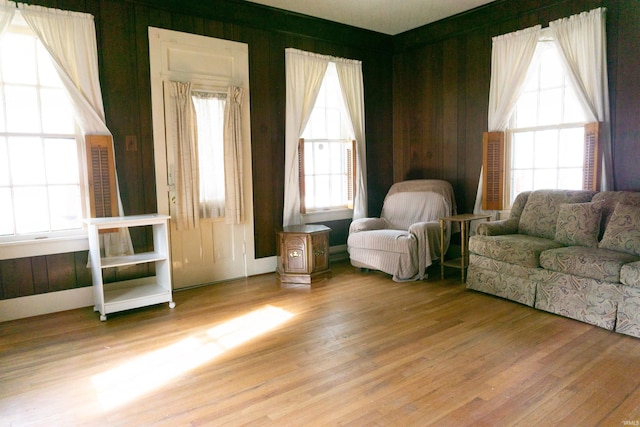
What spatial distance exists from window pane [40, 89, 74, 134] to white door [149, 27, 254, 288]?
732 mm

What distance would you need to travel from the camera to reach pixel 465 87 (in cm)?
516

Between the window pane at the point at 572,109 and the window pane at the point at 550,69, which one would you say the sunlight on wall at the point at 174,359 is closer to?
the window pane at the point at 572,109

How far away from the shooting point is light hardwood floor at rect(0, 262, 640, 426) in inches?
86.1

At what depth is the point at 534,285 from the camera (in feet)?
11.8

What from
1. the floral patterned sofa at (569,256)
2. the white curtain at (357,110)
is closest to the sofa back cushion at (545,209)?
the floral patterned sofa at (569,256)

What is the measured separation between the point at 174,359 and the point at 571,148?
4.16 meters

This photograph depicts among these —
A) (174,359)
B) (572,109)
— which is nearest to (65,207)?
(174,359)

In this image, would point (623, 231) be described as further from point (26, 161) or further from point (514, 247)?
point (26, 161)

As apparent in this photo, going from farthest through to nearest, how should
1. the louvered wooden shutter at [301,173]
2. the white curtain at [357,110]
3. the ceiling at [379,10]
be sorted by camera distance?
the white curtain at [357,110] < the louvered wooden shutter at [301,173] < the ceiling at [379,10]

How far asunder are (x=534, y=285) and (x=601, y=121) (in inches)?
67.1

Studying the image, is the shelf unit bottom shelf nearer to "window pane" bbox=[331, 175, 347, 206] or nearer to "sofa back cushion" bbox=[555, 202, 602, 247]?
"window pane" bbox=[331, 175, 347, 206]

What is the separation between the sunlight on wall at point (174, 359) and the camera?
2453 mm

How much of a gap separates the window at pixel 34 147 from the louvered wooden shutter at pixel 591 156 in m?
4.70

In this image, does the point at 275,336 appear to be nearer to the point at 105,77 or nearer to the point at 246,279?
the point at 246,279
